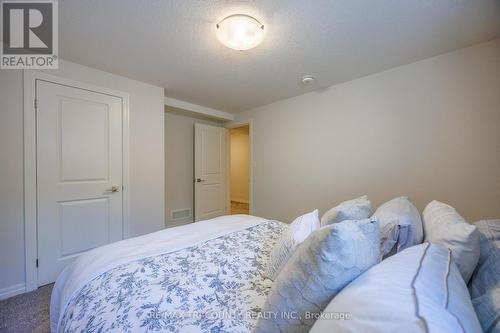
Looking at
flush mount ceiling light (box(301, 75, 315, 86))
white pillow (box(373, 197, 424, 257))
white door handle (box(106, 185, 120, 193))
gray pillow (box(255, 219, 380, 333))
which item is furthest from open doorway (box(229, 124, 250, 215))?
gray pillow (box(255, 219, 380, 333))

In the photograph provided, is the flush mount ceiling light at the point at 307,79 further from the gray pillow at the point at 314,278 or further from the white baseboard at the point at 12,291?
the white baseboard at the point at 12,291

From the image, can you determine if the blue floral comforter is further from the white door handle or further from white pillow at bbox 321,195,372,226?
the white door handle

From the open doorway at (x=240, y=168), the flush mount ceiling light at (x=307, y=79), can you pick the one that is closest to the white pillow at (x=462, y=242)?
the flush mount ceiling light at (x=307, y=79)

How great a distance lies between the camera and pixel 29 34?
1.66m

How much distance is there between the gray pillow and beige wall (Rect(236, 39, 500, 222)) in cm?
197

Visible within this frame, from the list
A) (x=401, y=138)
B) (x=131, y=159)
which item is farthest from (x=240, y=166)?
(x=401, y=138)

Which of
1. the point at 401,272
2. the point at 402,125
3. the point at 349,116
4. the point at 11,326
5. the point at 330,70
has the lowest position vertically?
the point at 11,326

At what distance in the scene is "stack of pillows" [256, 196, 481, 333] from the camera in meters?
0.42

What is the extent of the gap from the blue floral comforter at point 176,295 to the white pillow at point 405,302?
0.40 metres

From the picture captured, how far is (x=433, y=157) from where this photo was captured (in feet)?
6.48

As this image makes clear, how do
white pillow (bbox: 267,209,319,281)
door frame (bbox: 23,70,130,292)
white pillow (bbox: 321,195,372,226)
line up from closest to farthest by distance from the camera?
1. white pillow (bbox: 267,209,319,281)
2. white pillow (bbox: 321,195,372,226)
3. door frame (bbox: 23,70,130,292)

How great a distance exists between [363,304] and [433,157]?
2219mm

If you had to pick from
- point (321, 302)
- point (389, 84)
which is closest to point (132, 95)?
point (321, 302)

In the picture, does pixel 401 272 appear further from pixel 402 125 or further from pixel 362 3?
pixel 402 125
